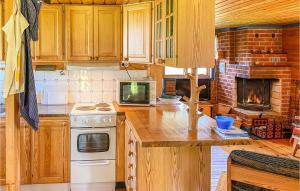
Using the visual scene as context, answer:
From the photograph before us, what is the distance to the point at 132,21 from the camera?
4711mm

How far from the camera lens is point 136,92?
4742mm

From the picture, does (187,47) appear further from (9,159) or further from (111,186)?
(111,186)

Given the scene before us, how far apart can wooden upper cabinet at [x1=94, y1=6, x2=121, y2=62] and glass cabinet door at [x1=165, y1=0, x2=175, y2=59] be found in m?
1.41

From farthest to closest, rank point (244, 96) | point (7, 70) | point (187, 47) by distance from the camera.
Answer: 1. point (244, 96)
2. point (187, 47)
3. point (7, 70)

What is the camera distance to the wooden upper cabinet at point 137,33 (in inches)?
182

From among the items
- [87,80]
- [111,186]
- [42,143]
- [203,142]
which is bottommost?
[111,186]

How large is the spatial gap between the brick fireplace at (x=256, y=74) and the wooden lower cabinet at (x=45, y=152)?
13.9 ft

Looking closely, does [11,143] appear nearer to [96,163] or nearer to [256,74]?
[96,163]

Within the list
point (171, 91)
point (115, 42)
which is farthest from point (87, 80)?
point (171, 91)

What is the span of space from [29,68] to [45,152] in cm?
168

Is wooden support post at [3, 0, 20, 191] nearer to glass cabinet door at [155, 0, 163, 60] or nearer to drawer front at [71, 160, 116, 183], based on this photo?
drawer front at [71, 160, 116, 183]

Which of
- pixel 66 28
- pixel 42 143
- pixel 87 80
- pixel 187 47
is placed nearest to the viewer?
pixel 187 47

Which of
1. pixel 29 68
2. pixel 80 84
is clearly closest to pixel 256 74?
pixel 80 84

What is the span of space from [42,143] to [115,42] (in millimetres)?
1529
